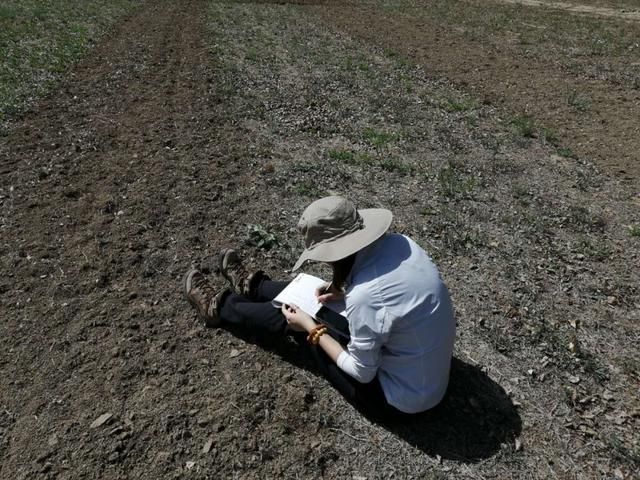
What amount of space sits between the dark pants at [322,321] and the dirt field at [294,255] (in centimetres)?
16

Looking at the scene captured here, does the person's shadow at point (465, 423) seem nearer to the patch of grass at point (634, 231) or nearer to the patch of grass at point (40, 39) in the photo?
the patch of grass at point (634, 231)

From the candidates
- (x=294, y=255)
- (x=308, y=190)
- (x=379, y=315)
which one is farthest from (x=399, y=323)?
(x=308, y=190)

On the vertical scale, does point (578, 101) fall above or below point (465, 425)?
above

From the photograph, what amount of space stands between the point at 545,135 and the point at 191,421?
264 inches

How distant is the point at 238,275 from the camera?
4.23m

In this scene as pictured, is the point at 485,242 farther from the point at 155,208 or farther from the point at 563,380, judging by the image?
the point at 155,208

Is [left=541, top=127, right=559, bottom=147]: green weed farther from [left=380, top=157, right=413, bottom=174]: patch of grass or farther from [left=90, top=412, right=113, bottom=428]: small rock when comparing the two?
[left=90, top=412, right=113, bottom=428]: small rock

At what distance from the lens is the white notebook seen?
3.29m

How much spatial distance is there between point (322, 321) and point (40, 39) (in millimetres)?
12664

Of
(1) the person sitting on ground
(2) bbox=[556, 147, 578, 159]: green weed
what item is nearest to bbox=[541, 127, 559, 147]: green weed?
(2) bbox=[556, 147, 578, 159]: green weed

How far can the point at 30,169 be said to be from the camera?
6.14m

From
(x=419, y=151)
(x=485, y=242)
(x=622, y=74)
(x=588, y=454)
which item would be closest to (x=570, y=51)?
(x=622, y=74)

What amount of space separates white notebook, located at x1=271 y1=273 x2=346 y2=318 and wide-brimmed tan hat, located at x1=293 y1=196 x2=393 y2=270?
574 mm

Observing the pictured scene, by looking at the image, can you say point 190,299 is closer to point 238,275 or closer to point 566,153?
point 238,275
